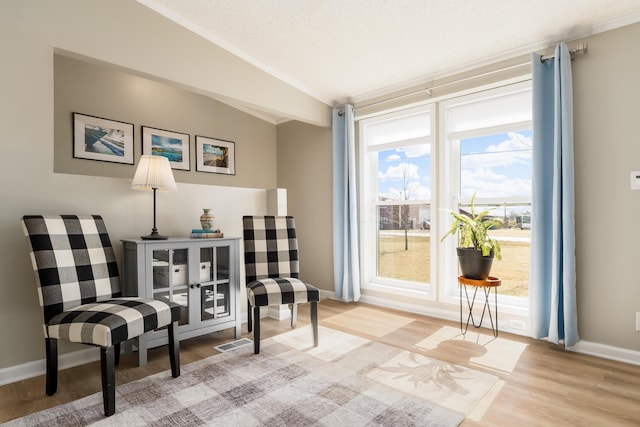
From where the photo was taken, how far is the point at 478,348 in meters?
2.63

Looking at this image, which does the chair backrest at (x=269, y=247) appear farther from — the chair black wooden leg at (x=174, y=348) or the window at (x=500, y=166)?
the window at (x=500, y=166)

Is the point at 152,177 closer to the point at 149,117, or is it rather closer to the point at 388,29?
the point at 149,117

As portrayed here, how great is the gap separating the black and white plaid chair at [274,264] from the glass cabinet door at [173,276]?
478mm

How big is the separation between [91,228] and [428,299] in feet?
9.76

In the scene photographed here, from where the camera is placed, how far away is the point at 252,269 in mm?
2918

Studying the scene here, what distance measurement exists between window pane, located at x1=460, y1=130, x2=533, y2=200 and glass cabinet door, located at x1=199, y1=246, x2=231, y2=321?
7.56 ft

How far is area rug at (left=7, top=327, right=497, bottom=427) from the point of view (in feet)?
5.67

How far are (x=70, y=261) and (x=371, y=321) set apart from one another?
96.5 inches

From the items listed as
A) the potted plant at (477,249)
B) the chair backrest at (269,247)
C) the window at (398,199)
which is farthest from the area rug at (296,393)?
the window at (398,199)

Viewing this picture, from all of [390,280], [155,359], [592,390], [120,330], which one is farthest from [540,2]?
[155,359]

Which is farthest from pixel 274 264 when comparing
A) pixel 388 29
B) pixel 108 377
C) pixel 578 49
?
pixel 578 49

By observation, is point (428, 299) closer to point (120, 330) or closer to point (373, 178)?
point (373, 178)

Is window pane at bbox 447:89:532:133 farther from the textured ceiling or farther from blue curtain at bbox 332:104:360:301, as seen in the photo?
blue curtain at bbox 332:104:360:301

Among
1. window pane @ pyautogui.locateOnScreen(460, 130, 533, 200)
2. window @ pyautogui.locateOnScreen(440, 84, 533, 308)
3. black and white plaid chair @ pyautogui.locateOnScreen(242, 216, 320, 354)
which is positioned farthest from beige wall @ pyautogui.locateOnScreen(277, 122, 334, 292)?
window pane @ pyautogui.locateOnScreen(460, 130, 533, 200)
